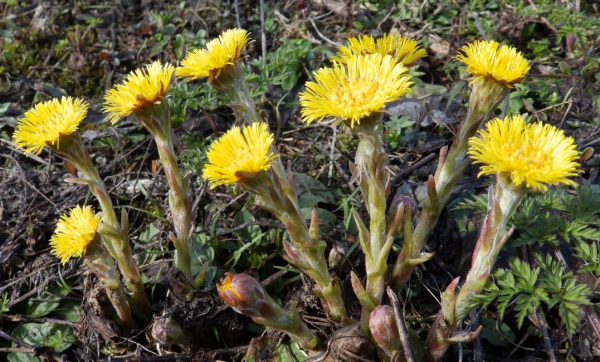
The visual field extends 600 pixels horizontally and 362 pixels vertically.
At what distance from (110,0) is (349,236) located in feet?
9.79

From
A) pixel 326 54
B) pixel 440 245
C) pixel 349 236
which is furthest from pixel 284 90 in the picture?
pixel 440 245

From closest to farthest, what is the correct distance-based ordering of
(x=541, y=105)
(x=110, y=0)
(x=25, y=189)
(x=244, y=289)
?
(x=244, y=289), (x=25, y=189), (x=541, y=105), (x=110, y=0)

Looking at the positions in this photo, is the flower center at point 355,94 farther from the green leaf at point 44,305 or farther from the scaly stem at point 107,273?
the green leaf at point 44,305

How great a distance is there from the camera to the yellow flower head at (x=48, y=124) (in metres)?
1.80

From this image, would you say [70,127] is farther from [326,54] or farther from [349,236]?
[326,54]

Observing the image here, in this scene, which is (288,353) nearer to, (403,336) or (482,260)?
(403,336)

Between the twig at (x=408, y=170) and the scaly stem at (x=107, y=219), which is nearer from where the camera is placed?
the scaly stem at (x=107, y=219)

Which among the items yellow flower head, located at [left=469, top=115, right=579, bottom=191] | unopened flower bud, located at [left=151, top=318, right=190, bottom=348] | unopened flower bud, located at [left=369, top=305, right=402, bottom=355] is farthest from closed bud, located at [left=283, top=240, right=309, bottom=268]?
yellow flower head, located at [left=469, top=115, right=579, bottom=191]

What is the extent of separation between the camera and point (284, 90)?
10.5 feet

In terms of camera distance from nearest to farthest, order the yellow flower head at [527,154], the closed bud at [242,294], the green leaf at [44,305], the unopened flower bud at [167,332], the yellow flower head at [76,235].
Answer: the yellow flower head at [527,154] → the closed bud at [242,294] → the yellow flower head at [76,235] → the unopened flower bud at [167,332] → the green leaf at [44,305]

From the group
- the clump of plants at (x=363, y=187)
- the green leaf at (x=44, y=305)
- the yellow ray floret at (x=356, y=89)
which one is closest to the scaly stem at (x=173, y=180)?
the clump of plants at (x=363, y=187)

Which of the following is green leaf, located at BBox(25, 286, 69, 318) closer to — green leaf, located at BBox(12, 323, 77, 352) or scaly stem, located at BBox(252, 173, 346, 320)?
green leaf, located at BBox(12, 323, 77, 352)

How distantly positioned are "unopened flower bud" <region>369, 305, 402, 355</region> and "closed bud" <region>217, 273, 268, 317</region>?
37cm

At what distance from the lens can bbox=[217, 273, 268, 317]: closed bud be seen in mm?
1600
